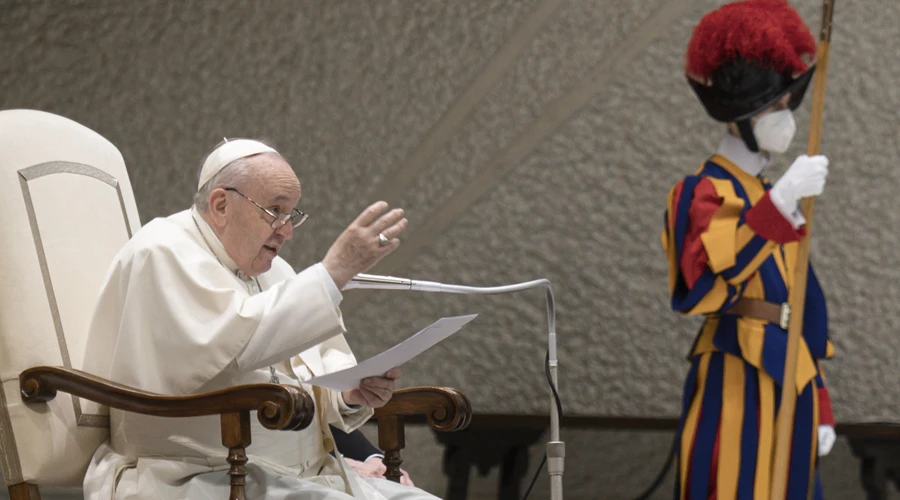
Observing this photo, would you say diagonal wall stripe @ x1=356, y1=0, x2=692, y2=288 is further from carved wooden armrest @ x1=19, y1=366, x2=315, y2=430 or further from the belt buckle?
carved wooden armrest @ x1=19, y1=366, x2=315, y2=430

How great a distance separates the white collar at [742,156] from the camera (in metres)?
3.06

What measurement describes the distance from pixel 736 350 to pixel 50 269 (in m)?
1.79

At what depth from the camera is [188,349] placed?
6.72 feet

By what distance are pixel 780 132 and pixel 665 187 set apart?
1.21 metres

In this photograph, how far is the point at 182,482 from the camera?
2066 millimetres

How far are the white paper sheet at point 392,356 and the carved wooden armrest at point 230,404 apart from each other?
66mm

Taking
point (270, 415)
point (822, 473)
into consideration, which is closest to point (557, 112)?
point (822, 473)

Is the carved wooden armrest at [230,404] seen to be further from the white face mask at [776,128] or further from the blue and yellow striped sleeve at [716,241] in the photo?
the white face mask at [776,128]

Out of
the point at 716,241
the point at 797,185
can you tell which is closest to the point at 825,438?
the point at 716,241

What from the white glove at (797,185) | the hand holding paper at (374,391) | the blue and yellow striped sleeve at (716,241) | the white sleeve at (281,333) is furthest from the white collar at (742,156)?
the white sleeve at (281,333)

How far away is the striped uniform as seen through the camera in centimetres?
286

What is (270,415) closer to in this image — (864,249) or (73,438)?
(73,438)

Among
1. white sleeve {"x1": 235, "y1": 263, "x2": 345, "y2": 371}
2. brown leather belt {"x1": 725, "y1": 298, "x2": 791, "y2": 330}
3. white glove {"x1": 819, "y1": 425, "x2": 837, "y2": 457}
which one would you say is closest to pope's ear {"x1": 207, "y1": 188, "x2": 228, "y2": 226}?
white sleeve {"x1": 235, "y1": 263, "x2": 345, "y2": 371}

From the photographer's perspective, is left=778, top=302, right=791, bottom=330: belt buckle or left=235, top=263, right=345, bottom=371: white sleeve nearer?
left=235, top=263, right=345, bottom=371: white sleeve
